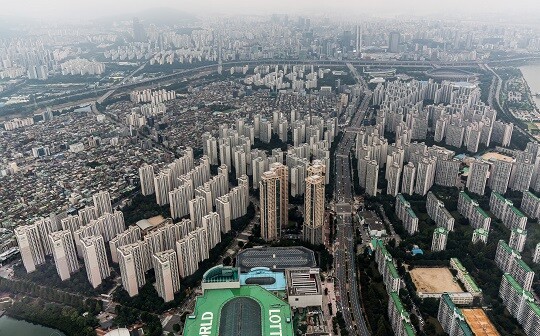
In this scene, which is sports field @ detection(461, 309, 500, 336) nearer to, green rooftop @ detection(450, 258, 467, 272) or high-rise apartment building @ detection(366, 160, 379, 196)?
green rooftop @ detection(450, 258, 467, 272)

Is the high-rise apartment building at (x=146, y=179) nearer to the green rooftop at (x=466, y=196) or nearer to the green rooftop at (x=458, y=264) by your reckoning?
the green rooftop at (x=458, y=264)

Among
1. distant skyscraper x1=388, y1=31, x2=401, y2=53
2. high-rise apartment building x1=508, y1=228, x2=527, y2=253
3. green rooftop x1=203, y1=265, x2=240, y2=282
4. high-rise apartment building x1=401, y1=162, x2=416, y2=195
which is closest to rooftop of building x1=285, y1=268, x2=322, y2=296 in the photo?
green rooftop x1=203, y1=265, x2=240, y2=282

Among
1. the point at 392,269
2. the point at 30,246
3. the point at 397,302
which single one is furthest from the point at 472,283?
the point at 30,246

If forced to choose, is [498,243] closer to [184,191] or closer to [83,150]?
[184,191]

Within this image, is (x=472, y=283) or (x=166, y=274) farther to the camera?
(x=472, y=283)

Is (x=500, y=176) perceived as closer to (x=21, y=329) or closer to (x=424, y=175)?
(x=424, y=175)
